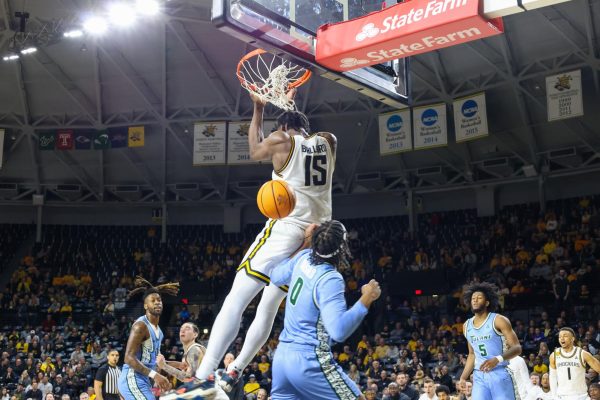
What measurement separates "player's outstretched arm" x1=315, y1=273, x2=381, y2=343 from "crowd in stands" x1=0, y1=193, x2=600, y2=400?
8674 mm

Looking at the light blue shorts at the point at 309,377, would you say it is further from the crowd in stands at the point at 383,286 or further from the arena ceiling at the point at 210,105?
the arena ceiling at the point at 210,105

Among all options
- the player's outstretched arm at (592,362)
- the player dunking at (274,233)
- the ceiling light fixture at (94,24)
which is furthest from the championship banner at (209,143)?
the player dunking at (274,233)

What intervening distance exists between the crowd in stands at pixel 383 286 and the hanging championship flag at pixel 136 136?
4.90 metres

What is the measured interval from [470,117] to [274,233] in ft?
57.7

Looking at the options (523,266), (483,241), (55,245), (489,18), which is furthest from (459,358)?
(55,245)

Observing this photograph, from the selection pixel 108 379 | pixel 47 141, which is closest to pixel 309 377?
pixel 108 379

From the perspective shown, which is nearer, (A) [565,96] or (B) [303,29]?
(B) [303,29]

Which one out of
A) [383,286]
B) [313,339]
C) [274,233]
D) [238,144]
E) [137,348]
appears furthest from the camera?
[238,144]

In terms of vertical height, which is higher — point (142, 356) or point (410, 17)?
point (410, 17)

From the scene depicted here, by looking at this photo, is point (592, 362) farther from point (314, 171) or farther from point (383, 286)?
point (383, 286)

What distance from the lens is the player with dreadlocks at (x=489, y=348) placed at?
8.71 meters

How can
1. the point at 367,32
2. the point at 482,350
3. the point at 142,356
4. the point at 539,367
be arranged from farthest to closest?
1. the point at 539,367
2. the point at 482,350
3. the point at 142,356
4. the point at 367,32

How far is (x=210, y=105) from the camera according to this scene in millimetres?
27156

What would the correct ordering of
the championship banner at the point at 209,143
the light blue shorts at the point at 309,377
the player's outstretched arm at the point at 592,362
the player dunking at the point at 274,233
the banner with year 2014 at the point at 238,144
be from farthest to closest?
the championship banner at the point at 209,143, the banner with year 2014 at the point at 238,144, the player's outstretched arm at the point at 592,362, the player dunking at the point at 274,233, the light blue shorts at the point at 309,377
